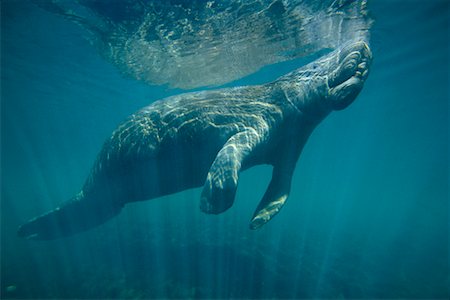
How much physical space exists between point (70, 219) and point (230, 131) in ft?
17.9

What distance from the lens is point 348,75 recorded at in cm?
434

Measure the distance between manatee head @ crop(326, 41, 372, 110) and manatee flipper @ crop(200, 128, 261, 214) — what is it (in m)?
1.95

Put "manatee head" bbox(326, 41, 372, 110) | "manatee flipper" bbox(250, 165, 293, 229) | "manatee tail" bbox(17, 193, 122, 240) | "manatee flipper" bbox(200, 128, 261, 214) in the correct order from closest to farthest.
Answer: "manatee flipper" bbox(200, 128, 261, 214), "manatee head" bbox(326, 41, 372, 110), "manatee flipper" bbox(250, 165, 293, 229), "manatee tail" bbox(17, 193, 122, 240)

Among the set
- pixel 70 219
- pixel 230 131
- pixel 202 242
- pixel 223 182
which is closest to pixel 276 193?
pixel 230 131

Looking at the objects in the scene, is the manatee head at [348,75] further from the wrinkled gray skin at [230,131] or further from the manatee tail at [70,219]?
the manatee tail at [70,219]

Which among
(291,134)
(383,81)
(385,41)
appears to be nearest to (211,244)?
(291,134)

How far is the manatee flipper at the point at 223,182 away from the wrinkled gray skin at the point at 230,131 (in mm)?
64

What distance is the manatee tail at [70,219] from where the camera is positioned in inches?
248

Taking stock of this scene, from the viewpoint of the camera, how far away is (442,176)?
7094cm

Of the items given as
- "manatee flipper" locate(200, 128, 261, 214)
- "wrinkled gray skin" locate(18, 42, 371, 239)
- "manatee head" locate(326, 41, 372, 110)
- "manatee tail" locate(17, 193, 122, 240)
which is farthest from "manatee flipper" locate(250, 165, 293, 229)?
"manatee tail" locate(17, 193, 122, 240)

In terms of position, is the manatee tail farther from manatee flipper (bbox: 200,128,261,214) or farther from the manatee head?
the manatee head

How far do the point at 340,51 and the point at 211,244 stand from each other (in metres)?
10.5

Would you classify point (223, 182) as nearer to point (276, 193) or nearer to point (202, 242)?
point (276, 193)

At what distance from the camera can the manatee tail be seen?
630 centimetres
